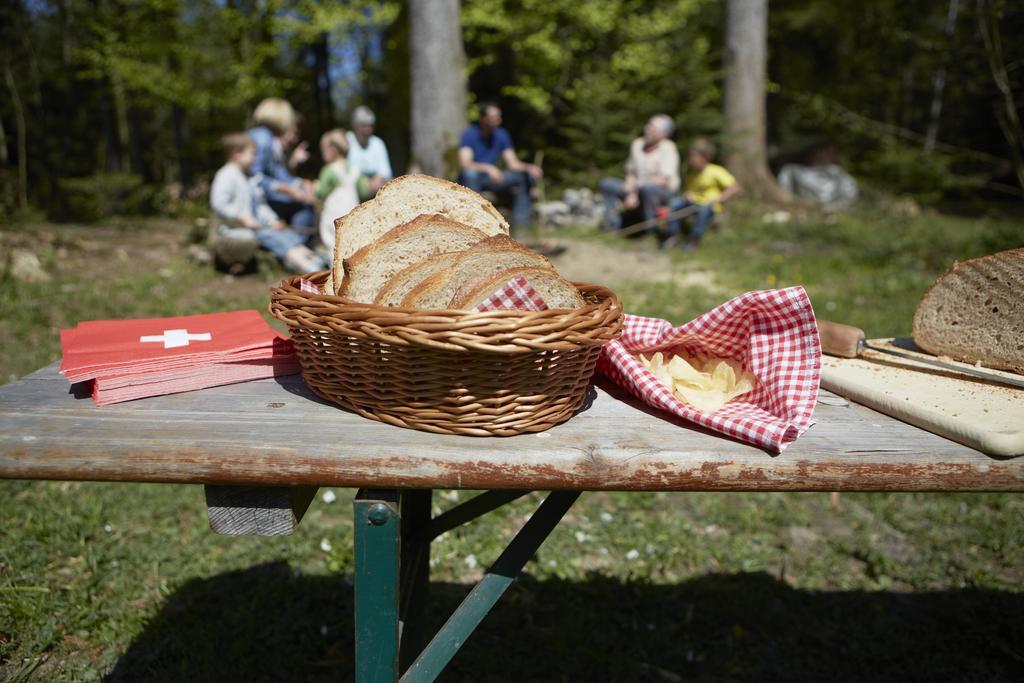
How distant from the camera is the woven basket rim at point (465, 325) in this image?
48.4 inches

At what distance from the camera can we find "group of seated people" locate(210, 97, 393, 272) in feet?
23.4

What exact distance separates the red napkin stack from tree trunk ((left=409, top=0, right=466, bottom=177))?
6.99 m

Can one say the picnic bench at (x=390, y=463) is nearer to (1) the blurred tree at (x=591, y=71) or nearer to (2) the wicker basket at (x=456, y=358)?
(2) the wicker basket at (x=456, y=358)

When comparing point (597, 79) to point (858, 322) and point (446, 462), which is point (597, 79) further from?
point (446, 462)

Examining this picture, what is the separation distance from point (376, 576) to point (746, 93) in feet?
43.2

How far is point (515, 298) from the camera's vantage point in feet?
4.47

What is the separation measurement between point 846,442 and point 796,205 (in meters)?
12.2

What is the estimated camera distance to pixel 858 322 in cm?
577

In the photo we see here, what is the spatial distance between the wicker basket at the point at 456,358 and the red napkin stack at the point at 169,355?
31 cm

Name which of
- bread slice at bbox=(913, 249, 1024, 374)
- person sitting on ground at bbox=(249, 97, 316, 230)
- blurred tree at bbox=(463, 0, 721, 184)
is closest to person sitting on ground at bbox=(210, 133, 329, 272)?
person sitting on ground at bbox=(249, 97, 316, 230)

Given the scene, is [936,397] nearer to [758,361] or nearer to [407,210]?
[758,361]

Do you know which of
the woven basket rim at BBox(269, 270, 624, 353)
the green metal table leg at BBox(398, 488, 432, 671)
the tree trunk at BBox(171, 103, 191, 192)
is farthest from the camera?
the tree trunk at BBox(171, 103, 191, 192)

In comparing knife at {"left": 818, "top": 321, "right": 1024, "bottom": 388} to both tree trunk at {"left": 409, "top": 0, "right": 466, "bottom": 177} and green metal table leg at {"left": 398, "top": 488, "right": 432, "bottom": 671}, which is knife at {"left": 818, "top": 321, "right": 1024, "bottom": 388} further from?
tree trunk at {"left": 409, "top": 0, "right": 466, "bottom": 177}

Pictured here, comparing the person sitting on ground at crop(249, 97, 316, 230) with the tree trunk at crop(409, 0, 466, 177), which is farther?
the tree trunk at crop(409, 0, 466, 177)
